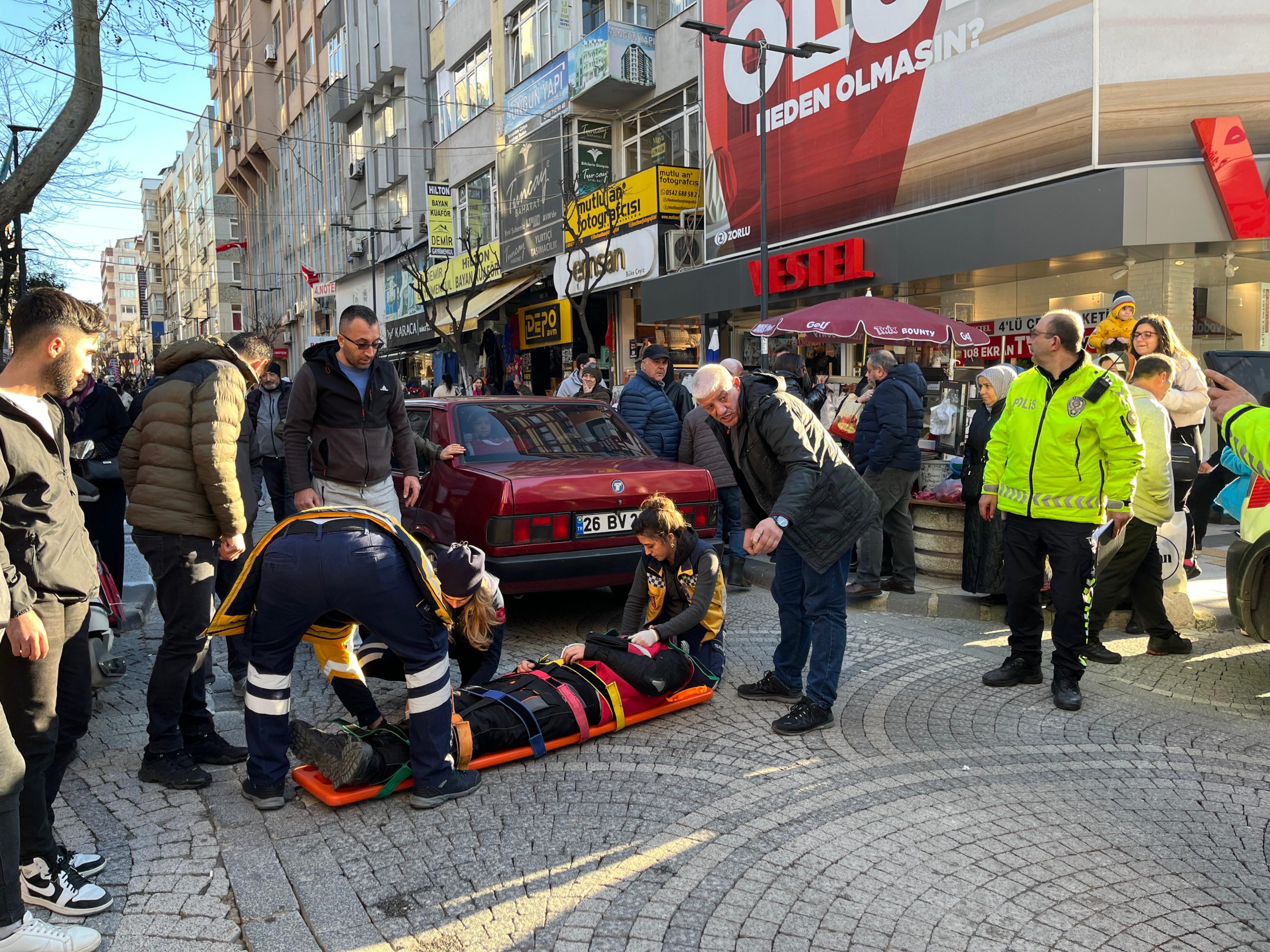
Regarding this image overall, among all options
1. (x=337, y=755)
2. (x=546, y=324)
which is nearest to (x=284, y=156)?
(x=546, y=324)

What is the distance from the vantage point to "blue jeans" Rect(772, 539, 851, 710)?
4445 mm

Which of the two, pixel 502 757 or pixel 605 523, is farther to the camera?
pixel 605 523

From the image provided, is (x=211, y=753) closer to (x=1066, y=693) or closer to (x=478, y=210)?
(x=1066, y=693)

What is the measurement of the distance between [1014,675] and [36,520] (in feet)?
14.9

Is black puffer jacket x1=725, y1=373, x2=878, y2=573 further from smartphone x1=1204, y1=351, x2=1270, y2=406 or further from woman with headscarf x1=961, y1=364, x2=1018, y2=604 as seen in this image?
smartphone x1=1204, y1=351, x2=1270, y2=406

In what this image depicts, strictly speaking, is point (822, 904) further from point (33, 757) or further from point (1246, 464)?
point (1246, 464)

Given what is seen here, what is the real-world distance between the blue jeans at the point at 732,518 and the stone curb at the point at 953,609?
0.98 metres

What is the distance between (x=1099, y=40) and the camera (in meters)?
10.9

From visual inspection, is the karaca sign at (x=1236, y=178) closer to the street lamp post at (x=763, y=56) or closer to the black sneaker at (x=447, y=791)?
the street lamp post at (x=763, y=56)

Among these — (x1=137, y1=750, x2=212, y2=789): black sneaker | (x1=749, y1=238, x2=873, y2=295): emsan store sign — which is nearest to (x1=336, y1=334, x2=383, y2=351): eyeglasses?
(x1=137, y1=750, x2=212, y2=789): black sneaker

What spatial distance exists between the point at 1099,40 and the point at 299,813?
11844mm

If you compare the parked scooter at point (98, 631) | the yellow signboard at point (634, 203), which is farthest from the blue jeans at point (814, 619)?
the yellow signboard at point (634, 203)

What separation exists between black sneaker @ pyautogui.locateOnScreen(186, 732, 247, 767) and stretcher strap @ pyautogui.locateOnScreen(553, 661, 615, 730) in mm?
1509

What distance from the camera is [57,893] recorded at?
2752mm
